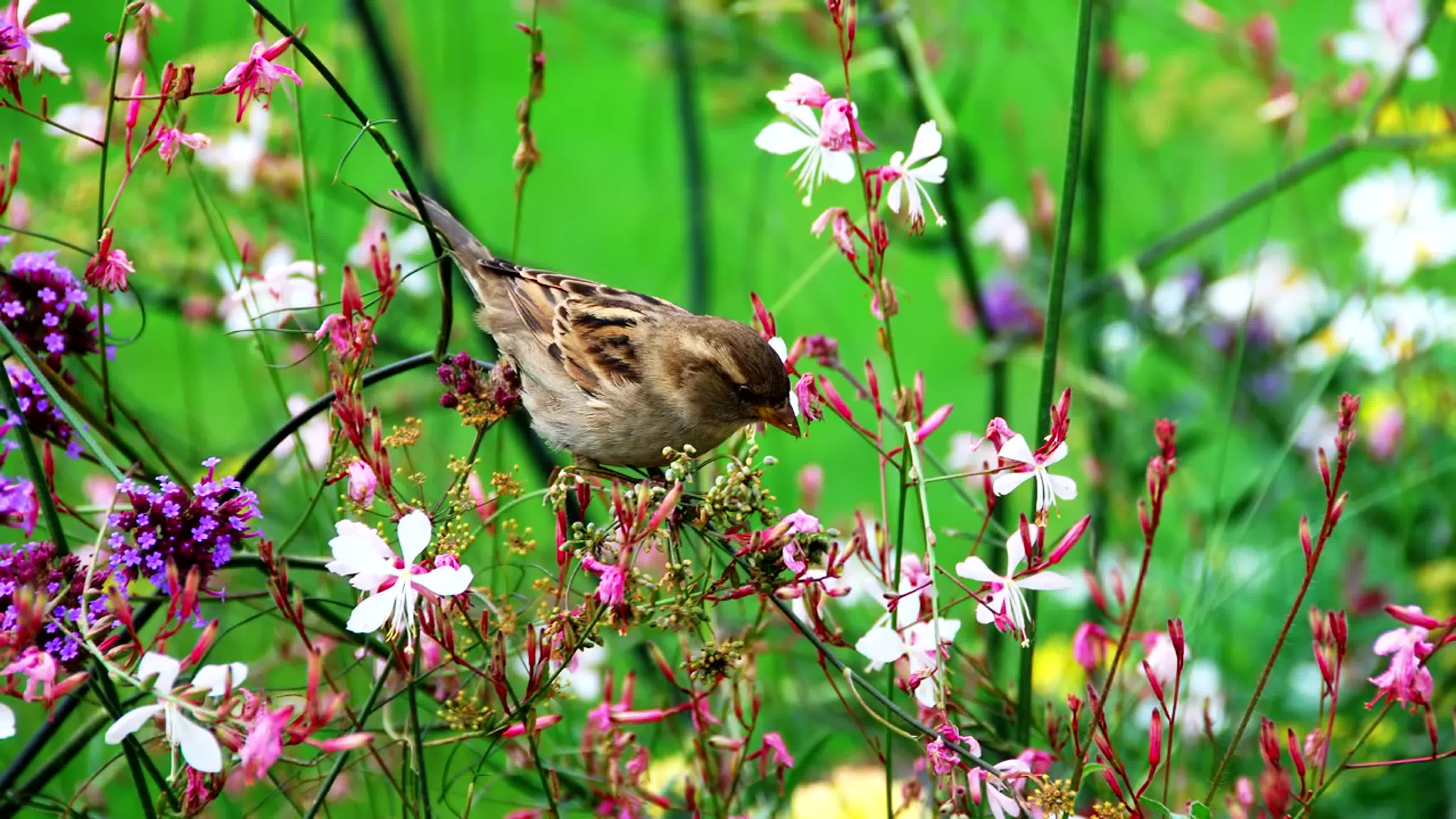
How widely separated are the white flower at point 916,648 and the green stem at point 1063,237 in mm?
97

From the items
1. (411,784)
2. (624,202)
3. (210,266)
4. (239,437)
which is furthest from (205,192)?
(624,202)

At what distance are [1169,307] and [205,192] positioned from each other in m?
2.42

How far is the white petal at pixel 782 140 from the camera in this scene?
1.58 metres

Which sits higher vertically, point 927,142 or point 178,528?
point 927,142

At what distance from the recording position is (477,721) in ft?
4.72

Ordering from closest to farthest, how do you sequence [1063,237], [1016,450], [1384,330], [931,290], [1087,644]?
[1016,450], [1063,237], [1087,644], [1384,330], [931,290]

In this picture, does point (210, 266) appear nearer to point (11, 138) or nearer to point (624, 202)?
point (11, 138)

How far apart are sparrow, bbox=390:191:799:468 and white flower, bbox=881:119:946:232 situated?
1.63ft

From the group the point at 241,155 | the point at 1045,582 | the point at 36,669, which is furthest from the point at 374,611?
the point at 241,155

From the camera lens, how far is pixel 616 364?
2445mm

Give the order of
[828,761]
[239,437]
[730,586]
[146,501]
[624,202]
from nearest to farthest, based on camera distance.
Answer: [146,501]
[730,586]
[828,761]
[239,437]
[624,202]

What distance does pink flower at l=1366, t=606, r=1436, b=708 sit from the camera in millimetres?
1433

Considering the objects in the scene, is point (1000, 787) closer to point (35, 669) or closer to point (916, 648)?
point (916, 648)

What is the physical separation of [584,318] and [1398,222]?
6.15ft
